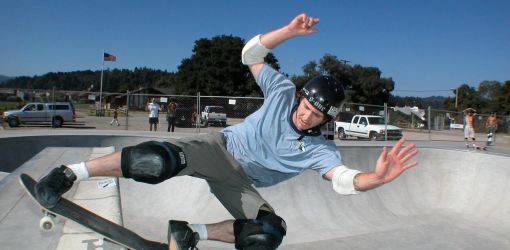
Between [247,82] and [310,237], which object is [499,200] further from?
[247,82]

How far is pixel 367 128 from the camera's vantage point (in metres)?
20.9

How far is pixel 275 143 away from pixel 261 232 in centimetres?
61

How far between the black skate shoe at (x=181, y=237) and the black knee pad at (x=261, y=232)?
1.04ft

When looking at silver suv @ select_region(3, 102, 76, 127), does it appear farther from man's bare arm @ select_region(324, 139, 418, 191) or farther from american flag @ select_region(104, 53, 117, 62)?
man's bare arm @ select_region(324, 139, 418, 191)

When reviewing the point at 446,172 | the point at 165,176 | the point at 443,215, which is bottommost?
the point at 443,215

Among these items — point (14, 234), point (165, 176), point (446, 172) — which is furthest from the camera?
point (446, 172)

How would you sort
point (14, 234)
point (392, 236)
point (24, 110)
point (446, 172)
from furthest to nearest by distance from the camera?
point (24, 110), point (446, 172), point (392, 236), point (14, 234)

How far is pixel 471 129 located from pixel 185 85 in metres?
49.4

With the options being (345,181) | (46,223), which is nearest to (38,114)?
(46,223)

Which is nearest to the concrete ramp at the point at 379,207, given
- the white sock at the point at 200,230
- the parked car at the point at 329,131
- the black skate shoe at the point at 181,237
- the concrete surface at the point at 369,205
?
the concrete surface at the point at 369,205

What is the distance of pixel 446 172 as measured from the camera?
354 inches

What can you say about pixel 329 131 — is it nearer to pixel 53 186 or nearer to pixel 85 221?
pixel 85 221

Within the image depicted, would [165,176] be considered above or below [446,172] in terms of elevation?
above

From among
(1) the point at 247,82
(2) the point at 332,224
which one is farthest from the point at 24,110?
(1) the point at 247,82
